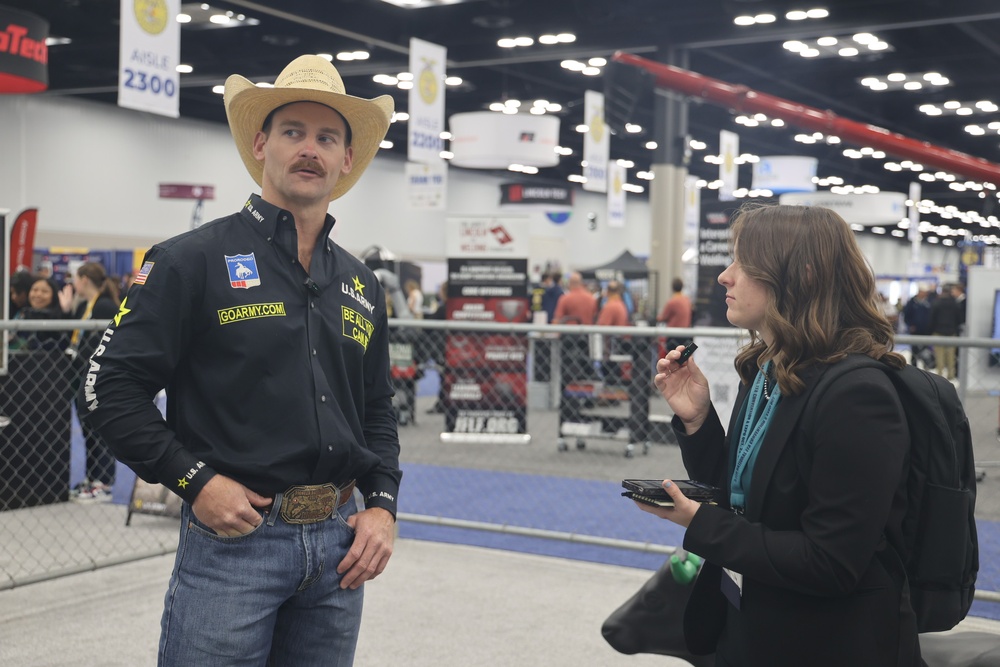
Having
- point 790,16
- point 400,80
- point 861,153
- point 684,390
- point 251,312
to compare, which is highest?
point 861,153

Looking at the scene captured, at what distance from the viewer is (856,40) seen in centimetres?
1570

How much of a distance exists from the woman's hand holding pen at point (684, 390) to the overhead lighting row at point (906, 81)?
58.3 feet

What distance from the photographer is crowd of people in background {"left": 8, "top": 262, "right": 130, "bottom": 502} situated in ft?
23.5

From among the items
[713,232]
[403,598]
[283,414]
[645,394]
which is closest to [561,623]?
[403,598]

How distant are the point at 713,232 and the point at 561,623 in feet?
27.4

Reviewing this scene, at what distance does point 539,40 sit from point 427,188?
414 centimetres

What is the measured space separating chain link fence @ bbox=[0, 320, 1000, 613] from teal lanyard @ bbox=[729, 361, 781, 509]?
1215 mm

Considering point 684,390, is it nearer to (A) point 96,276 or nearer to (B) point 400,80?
(A) point 96,276

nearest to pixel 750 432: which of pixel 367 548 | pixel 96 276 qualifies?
pixel 367 548

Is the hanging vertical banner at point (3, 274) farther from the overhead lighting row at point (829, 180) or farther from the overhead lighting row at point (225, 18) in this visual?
the overhead lighting row at point (829, 180)

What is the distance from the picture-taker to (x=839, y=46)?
53.0ft

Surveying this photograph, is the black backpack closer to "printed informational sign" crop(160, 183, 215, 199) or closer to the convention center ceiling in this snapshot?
the convention center ceiling

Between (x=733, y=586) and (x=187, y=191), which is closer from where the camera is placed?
(x=733, y=586)

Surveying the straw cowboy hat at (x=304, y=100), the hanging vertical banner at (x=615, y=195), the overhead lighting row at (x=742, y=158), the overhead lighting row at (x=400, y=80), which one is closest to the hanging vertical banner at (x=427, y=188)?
the overhead lighting row at (x=400, y=80)
